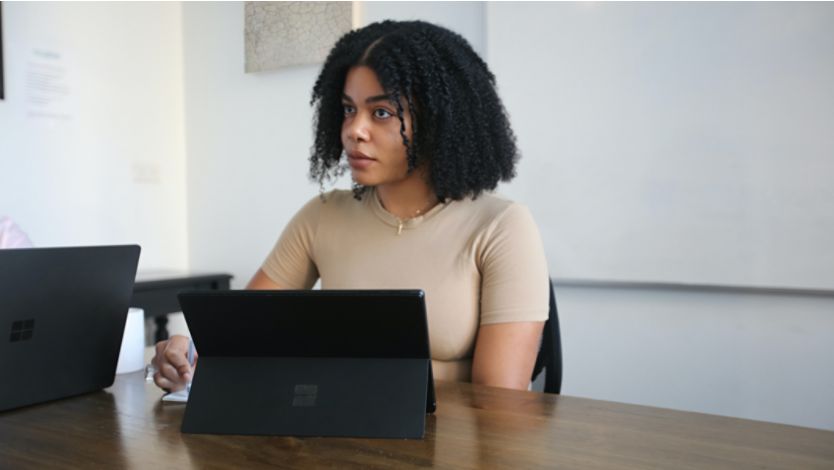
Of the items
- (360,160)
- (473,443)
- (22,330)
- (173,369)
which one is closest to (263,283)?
(360,160)

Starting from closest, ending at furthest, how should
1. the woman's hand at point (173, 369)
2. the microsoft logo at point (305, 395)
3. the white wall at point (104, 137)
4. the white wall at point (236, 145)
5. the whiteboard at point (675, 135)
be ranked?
the microsoft logo at point (305, 395), the woman's hand at point (173, 369), the whiteboard at point (675, 135), the white wall at point (104, 137), the white wall at point (236, 145)

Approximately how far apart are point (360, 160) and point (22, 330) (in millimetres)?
679

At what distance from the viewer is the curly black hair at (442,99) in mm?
1288

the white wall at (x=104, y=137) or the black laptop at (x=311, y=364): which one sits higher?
the white wall at (x=104, y=137)

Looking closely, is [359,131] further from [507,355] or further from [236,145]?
[236,145]

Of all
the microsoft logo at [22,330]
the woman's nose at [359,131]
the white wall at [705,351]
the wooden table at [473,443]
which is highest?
the woman's nose at [359,131]

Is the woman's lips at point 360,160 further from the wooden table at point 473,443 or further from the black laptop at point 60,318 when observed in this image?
the wooden table at point 473,443

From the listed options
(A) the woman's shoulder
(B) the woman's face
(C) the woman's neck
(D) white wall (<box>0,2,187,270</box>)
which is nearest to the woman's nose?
(B) the woman's face

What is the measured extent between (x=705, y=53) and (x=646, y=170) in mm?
368

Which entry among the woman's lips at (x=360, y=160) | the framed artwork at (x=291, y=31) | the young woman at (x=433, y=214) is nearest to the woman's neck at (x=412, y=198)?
the young woman at (x=433, y=214)

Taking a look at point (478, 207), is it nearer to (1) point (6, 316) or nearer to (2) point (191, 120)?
(1) point (6, 316)

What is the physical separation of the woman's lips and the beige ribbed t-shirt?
13cm

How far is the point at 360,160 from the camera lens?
128 centimetres

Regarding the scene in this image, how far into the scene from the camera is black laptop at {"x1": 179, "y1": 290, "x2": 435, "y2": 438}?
709 millimetres
